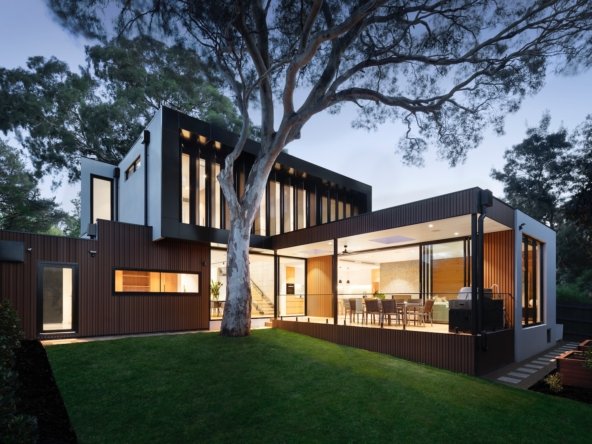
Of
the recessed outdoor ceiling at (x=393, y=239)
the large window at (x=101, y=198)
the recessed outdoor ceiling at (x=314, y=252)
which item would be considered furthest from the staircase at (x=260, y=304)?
the large window at (x=101, y=198)

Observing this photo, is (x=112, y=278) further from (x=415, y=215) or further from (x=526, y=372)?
(x=526, y=372)

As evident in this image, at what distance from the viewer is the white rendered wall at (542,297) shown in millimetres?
9336

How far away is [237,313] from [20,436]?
23.1 feet

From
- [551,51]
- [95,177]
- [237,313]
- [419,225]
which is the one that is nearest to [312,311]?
[237,313]

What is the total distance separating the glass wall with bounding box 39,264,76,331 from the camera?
980cm

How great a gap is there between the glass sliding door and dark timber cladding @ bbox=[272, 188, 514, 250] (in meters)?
6.90

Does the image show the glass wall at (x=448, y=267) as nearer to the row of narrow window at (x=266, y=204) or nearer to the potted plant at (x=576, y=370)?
the potted plant at (x=576, y=370)

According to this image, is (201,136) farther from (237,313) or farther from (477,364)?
(477,364)

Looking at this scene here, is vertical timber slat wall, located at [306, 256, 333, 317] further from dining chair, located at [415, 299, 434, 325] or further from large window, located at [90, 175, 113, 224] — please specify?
large window, located at [90, 175, 113, 224]

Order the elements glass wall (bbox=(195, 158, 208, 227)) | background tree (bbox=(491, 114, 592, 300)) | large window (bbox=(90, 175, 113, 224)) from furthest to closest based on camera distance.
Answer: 1. background tree (bbox=(491, 114, 592, 300))
2. large window (bbox=(90, 175, 113, 224))
3. glass wall (bbox=(195, 158, 208, 227))

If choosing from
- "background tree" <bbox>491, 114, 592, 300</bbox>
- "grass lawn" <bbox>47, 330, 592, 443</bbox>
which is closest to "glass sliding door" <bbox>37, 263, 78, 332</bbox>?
"grass lawn" <bbox>47, 330, 592, 443</bbox>

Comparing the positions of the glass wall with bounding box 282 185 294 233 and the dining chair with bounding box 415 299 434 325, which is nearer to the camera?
the dining chair with bounding box 415 299 434 325

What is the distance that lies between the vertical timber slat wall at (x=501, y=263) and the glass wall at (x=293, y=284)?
A: 314 inches

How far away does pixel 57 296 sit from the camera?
10133 mm
